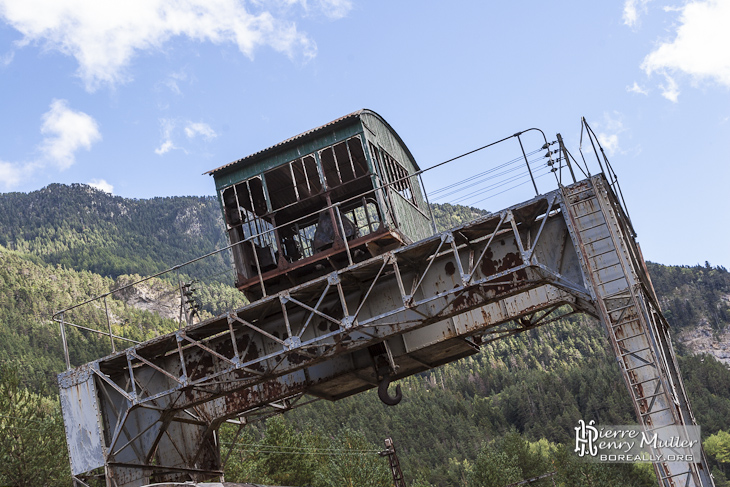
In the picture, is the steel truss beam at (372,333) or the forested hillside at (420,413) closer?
the steel truss beam at (372,333)

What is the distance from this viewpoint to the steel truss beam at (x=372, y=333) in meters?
A: 13.8

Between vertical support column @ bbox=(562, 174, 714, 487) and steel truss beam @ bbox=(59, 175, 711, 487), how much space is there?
0.09 ft

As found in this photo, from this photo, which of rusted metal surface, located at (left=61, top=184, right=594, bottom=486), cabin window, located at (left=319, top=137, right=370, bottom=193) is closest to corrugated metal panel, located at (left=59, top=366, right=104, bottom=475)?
rusted metal surface, located at (left=61, top=184, right=594, bottom=486)

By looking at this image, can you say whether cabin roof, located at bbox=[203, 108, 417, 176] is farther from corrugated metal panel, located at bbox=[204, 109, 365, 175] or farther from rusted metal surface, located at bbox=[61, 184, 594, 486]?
rusted metal surface, located at bbox=[61, 184, 594, 486]

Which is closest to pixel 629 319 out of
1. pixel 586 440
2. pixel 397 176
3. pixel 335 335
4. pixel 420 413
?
pixel 586 440

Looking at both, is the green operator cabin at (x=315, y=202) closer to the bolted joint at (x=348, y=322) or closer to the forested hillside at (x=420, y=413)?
the bolted joint at (x=348, y=322)

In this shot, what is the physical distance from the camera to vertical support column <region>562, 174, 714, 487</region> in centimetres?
1248

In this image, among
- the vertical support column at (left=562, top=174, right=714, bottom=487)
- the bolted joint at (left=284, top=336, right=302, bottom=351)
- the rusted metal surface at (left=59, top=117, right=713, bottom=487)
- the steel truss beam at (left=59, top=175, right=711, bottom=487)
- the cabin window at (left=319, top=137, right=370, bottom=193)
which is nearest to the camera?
the vertical support column at (left=562, top=174, right=714, bottom=487)

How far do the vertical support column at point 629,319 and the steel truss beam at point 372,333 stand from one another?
26 mm

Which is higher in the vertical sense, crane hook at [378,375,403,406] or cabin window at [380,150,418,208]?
cabin window at [380,150,418,208]

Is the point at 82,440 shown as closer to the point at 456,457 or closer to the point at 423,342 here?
the point at 423,342

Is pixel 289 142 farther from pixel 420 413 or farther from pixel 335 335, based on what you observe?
pixel 420 413

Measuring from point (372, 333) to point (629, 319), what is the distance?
5.10m

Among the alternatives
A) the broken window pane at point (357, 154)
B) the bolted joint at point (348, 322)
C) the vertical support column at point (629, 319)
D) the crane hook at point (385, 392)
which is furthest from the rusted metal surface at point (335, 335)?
the broken window pane at point (357, 154)
